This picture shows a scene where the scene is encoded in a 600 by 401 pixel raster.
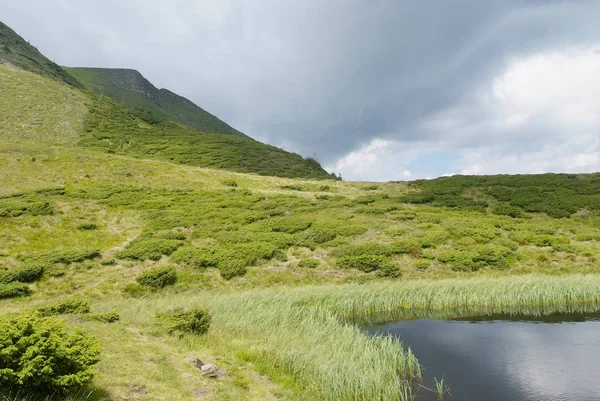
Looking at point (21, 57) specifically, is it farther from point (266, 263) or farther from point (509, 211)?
point (509, 211)

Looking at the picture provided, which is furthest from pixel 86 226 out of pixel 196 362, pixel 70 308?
pixel 196 362

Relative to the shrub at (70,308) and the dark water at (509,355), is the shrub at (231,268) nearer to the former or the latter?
the shrub at (70,308)

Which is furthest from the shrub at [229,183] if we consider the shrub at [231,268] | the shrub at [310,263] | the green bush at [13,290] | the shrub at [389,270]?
the green bush at [13,290]

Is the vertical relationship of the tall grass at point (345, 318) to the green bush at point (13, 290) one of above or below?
above

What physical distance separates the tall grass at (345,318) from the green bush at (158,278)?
727cm

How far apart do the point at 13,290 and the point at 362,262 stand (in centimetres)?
2490

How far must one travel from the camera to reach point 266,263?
3322 cm

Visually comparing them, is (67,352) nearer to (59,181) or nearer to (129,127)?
(59,181)

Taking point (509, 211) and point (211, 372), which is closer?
point (211, 372)

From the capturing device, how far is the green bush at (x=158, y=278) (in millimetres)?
28781

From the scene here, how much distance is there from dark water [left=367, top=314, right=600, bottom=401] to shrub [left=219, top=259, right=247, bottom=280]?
1457cm

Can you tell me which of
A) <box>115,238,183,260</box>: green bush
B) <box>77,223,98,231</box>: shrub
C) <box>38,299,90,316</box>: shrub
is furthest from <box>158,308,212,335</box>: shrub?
<box>77,223,98,231</box>: shrub

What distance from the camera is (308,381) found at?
11.8m

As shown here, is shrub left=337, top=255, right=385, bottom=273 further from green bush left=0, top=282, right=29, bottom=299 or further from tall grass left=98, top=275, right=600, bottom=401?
green bush left=0, top=282, right=29, bottom=299
